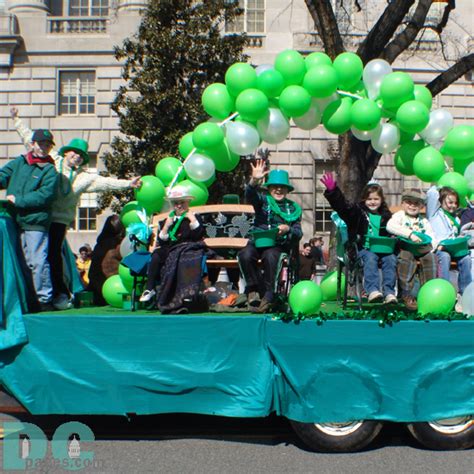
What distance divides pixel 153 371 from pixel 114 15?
62.3 ft

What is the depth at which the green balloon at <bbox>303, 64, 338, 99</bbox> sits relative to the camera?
8.14 meters

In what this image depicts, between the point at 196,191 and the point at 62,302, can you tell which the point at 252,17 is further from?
the point at 62,302

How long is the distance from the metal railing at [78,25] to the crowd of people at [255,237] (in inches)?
656

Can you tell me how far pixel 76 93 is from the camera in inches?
926

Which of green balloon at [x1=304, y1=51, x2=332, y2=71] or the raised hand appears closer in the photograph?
the raised hand

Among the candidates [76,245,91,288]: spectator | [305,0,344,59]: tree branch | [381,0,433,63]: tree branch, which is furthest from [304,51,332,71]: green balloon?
[76,245,91,288]: spectator

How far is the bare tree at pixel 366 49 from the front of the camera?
12.6 metres

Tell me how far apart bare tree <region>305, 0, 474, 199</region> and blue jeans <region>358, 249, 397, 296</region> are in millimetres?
5193

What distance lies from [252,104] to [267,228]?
148 cm

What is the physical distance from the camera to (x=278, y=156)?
902 inches

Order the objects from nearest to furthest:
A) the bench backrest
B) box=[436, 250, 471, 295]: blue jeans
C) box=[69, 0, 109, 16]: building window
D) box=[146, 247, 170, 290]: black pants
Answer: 1. box=[146, 247, 170, 290]: black pants
2. box=[436, 250, 471, 295]: blue jeans
3. the bench backrest
4. box=[69, 0, 109, 16]: building window

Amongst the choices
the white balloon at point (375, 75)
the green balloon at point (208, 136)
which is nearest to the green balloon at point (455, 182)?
the white balloon at point (375, 75)

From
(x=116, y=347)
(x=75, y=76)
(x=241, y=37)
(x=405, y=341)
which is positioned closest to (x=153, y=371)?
(x=116, y=347)

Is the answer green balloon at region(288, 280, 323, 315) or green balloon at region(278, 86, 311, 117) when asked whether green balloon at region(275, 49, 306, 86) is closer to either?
green balloon at region(278, 86, 311, 117)
